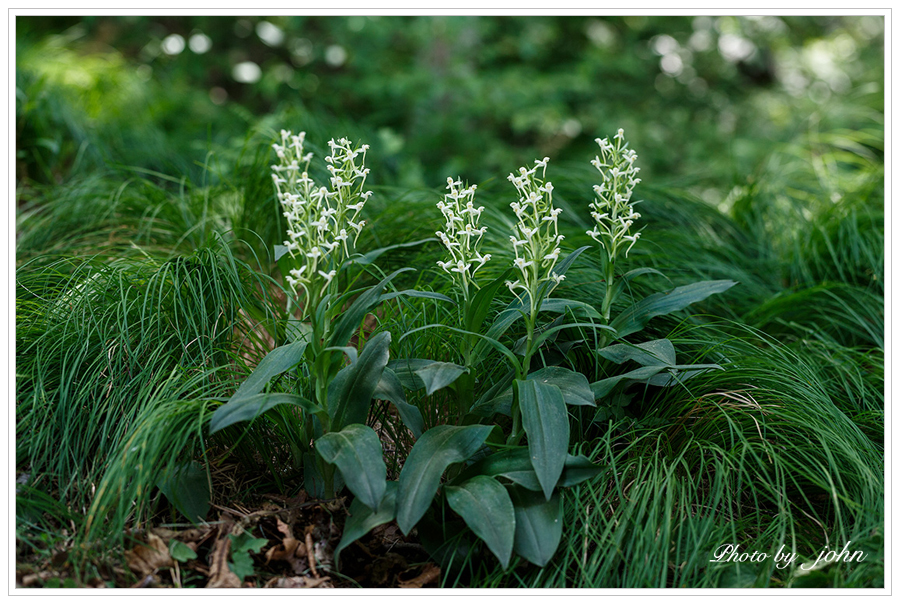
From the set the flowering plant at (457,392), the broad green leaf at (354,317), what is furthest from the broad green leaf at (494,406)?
the broad green leaf at (354,317)

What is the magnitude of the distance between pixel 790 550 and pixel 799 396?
442mm

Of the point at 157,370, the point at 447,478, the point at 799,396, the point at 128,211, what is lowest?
the point at 447,478

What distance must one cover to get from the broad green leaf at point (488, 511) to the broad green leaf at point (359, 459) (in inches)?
6.8

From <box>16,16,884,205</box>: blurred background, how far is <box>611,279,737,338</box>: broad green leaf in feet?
5.94

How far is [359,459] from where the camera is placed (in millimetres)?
1360

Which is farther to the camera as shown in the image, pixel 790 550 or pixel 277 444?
pixel 277 444

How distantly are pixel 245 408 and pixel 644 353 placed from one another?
3.17ft

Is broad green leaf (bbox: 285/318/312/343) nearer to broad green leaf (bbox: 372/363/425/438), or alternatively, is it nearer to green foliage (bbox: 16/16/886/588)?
green foliage (bbox: 16/16/886/588)

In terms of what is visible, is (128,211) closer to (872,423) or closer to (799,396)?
(799,396)

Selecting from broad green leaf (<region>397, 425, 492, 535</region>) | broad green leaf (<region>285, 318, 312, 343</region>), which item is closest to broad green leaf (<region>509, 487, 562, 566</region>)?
broad green leaf (<region>397, 425, 492, 535</region>)

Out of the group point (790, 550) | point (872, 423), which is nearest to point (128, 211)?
point (790, 550)

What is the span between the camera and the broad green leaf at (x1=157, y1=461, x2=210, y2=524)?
145 centimetres

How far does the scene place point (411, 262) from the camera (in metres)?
2.19

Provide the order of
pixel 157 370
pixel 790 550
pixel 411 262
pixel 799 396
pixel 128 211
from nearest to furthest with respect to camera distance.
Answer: pixel 790 550, pixel 157 370, pixel 799 396, pixel 411 262, pixel 128 211
